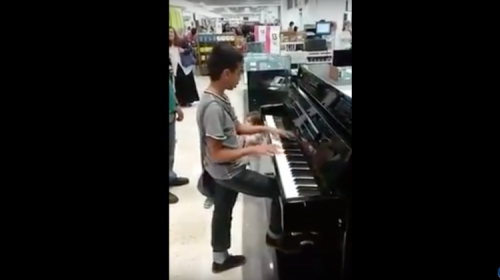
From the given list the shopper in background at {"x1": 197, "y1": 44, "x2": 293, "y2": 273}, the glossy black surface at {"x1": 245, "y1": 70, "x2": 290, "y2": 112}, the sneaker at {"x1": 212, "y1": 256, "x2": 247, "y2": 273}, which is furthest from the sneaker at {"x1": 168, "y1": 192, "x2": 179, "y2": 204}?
the glossy black surface at {"x1": 245, "y1": 70, "x2": 290, "y2": 112}

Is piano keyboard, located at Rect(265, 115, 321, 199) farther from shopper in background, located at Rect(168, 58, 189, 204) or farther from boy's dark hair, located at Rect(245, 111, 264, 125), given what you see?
shopper in background, located at Rect(168, 58, 189, 204)

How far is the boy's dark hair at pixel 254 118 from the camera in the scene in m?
1.47

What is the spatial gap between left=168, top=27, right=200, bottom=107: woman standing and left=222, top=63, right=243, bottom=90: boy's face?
0.09 metres

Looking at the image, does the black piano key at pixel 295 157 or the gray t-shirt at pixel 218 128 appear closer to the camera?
the gray t-shirt at pixel 218 128

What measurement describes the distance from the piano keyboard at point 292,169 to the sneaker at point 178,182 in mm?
282

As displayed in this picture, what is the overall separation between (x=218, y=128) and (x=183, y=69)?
0.19 meters

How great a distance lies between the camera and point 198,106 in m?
1.41

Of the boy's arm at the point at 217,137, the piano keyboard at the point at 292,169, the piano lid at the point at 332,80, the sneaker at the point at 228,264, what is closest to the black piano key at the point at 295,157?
the piano keyboard at the point at 292,169

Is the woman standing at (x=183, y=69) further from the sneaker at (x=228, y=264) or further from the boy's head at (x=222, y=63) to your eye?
the sneaker at (x=228, y=264)
